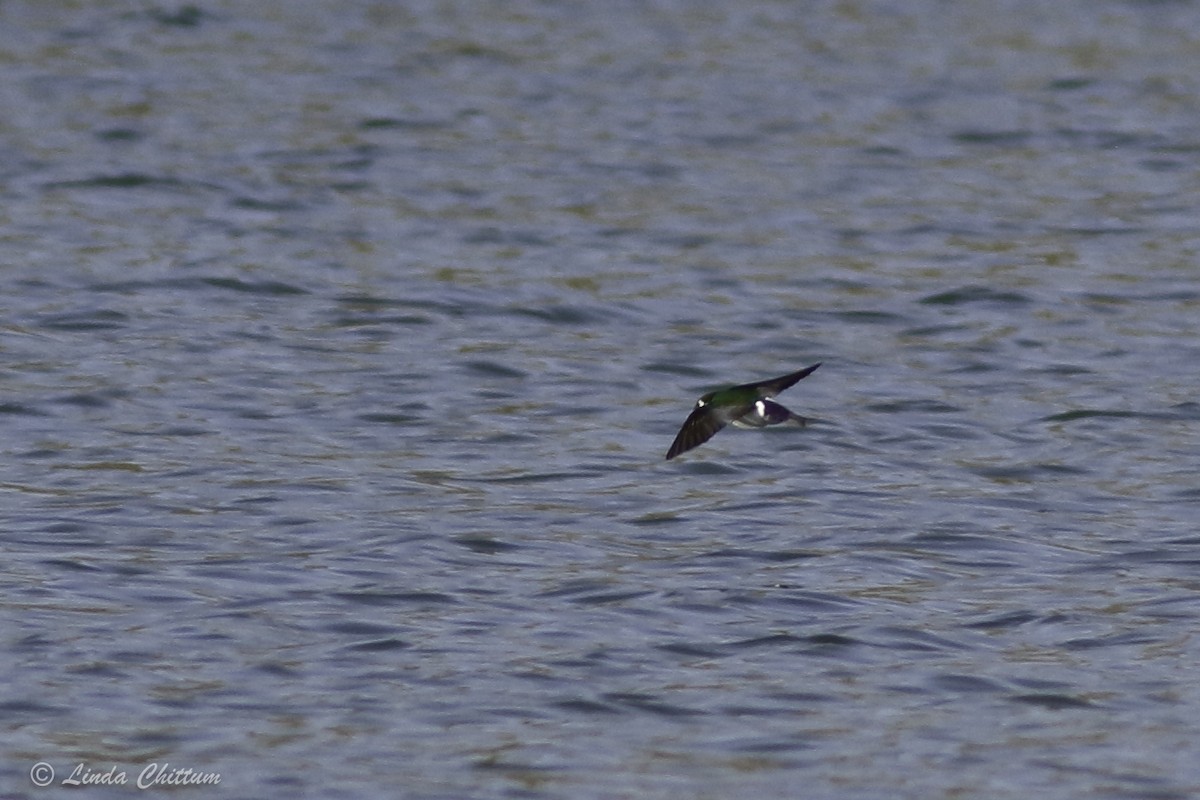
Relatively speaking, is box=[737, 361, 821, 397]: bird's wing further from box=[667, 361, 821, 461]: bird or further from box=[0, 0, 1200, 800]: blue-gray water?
box=[0, 0, 1200, 800]: blue-gray water

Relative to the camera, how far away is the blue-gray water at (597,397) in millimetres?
5531

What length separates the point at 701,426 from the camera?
649 centimetres

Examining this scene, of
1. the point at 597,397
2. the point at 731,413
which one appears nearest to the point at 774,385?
the point at 731,413

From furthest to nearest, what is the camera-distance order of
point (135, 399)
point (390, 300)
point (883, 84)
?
point (883, 84) < point (390, 300) < point (135, 399)

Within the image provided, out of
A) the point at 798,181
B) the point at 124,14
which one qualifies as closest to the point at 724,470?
the point at 798,181

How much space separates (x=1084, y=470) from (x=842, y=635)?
2197mm

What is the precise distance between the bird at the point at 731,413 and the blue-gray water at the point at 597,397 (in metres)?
0.47

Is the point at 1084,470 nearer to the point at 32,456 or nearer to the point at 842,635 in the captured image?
the point at 842,635

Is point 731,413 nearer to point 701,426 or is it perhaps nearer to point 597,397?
point 701,426

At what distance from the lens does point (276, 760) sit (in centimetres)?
521

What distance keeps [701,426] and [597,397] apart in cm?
241

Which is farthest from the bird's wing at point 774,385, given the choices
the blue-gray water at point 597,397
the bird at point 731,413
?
the blue-gray water at point 597,397

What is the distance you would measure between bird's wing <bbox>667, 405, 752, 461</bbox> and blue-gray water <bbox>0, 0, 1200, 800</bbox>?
1.47 ft

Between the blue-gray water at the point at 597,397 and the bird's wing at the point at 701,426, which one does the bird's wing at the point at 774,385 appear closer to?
the bird's wing at the point at 701,426
